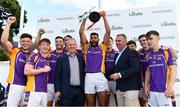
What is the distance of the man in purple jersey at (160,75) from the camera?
4.52 metres

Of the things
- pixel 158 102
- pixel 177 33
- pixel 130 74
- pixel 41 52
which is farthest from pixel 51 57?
pixel 177 33

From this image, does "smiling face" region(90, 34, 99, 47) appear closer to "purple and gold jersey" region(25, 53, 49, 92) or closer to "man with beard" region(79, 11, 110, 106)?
"man with beard" region(79, 11, 110, 106)

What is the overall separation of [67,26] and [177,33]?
9.56 ft

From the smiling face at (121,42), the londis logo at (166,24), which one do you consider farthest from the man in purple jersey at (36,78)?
the londis logo at (166,24)

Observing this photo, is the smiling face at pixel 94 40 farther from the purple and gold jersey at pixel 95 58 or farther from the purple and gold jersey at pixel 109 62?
the purple and gold jersey at pixel 109 62

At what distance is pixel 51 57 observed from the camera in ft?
18.5

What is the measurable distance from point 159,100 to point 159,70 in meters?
0.50

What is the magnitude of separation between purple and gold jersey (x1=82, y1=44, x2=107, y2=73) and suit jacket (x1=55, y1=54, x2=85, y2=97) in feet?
0.64

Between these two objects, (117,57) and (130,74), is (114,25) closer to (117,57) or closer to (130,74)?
(117,57)

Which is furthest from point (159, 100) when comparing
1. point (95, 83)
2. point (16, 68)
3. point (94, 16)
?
point (16, 68)

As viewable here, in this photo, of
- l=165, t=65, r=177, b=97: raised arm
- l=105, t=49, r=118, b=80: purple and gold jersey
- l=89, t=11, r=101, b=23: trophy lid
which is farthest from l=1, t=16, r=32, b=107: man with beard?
l=165, t=65, r=177, b=97: raised arm

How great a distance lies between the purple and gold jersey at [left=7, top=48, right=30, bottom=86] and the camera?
16.8ft

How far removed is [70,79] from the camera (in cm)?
504

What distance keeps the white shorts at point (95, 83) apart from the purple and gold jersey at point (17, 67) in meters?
1.19
